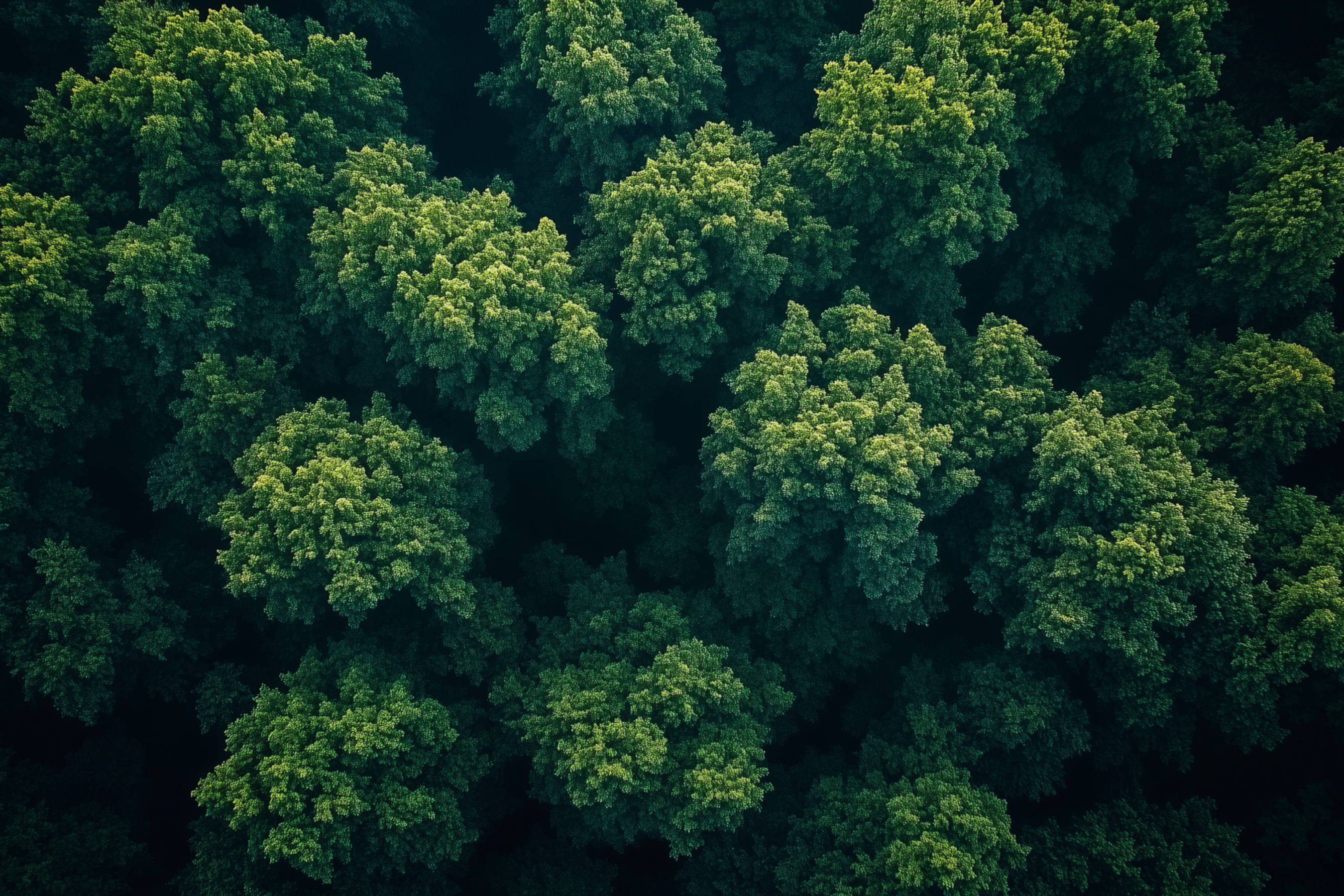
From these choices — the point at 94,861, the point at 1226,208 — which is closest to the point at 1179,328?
the point at 1226,208

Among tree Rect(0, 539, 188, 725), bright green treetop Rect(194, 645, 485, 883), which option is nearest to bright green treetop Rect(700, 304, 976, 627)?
bright green treetop Rect(194, 645, 485, 883)

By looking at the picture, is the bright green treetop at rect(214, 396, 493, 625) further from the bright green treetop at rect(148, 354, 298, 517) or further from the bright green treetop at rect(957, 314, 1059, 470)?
the bright green treetop at rect(957, 314, 1059, 470)

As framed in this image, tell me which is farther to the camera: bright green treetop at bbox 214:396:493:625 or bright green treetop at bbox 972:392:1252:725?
bright green treetop at bbox 214:396:493:625

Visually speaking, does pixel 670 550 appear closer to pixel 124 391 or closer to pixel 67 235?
pixel 124 391

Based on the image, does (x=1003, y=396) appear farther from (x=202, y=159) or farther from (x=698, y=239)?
(x=202, y=159)

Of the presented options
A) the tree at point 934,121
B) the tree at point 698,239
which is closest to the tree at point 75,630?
the tree at point 698,239

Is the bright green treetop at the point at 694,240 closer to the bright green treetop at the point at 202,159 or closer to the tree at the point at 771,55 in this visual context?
the tree at the point at 771,55
